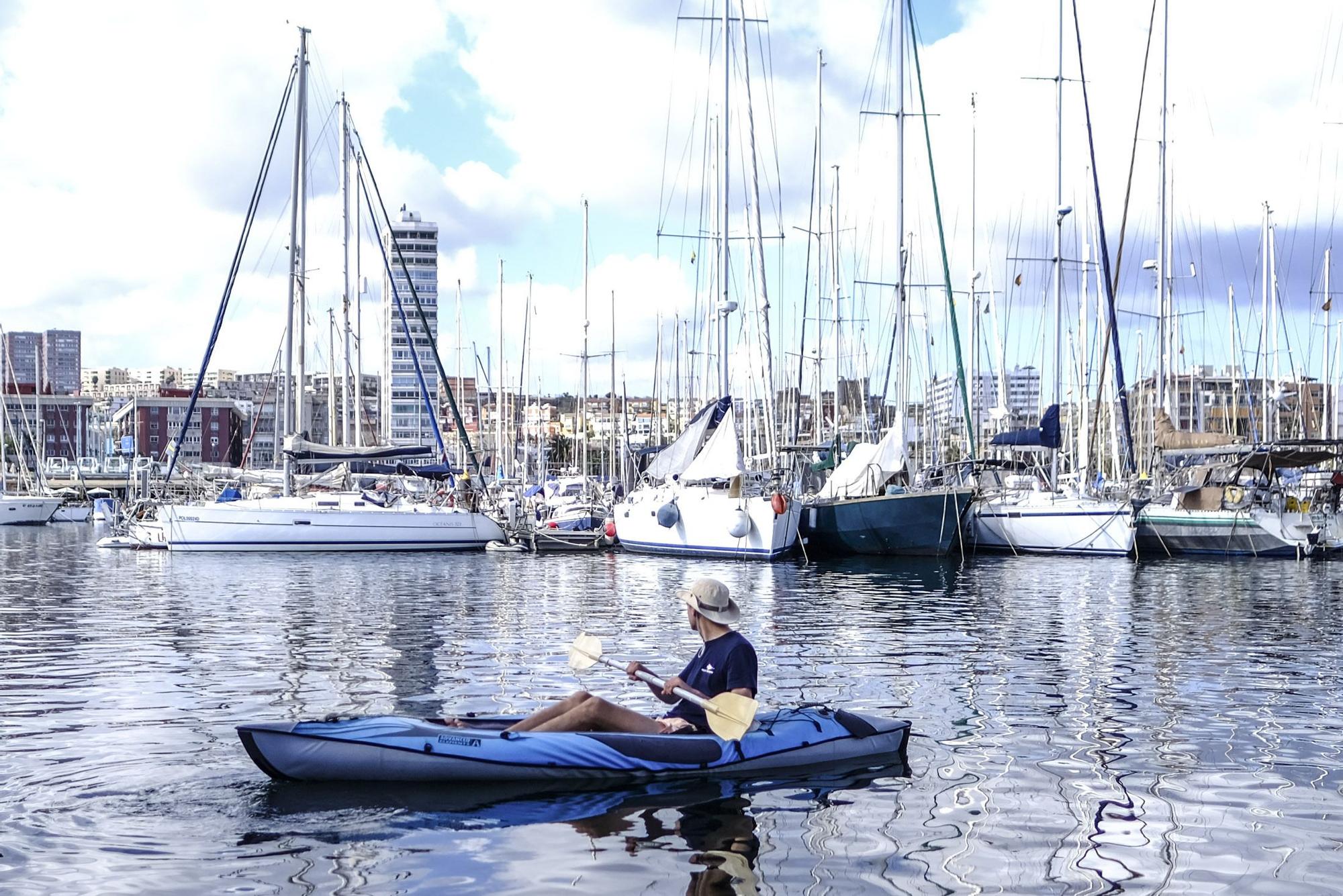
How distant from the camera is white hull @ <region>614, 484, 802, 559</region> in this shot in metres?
34.9

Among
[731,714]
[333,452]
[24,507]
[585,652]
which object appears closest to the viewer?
[731,714]

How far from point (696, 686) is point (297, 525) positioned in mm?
29648

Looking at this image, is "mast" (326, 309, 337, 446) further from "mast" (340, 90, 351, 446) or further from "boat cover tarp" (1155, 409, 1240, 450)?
"boat cover tarp" (1155, 409, 1240, 450)

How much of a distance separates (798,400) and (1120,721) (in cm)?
3191

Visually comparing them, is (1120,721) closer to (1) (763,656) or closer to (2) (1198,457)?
(1) (763,656)

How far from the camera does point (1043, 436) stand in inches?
1492

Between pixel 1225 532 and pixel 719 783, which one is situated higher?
pixel 1225 532

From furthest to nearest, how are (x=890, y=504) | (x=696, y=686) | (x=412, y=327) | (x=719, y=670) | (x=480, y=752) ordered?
(x=412, y=327), (x=890, y=504), (x=696, y=686), (x=719, y=670), (x=480, y=752)

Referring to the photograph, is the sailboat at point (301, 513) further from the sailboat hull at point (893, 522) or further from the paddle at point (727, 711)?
the paddle at point (727, 711)

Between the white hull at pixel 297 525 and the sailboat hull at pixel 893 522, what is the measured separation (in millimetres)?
11930

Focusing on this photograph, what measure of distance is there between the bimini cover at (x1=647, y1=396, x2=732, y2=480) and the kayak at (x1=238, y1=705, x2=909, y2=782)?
25640 millimetres

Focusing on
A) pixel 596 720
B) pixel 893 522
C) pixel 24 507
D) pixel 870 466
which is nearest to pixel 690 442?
pixel 870 466

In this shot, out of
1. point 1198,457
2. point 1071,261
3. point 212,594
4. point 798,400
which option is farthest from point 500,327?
point 212,594

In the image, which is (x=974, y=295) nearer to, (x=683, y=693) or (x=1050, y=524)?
(x=1050, y=524)
